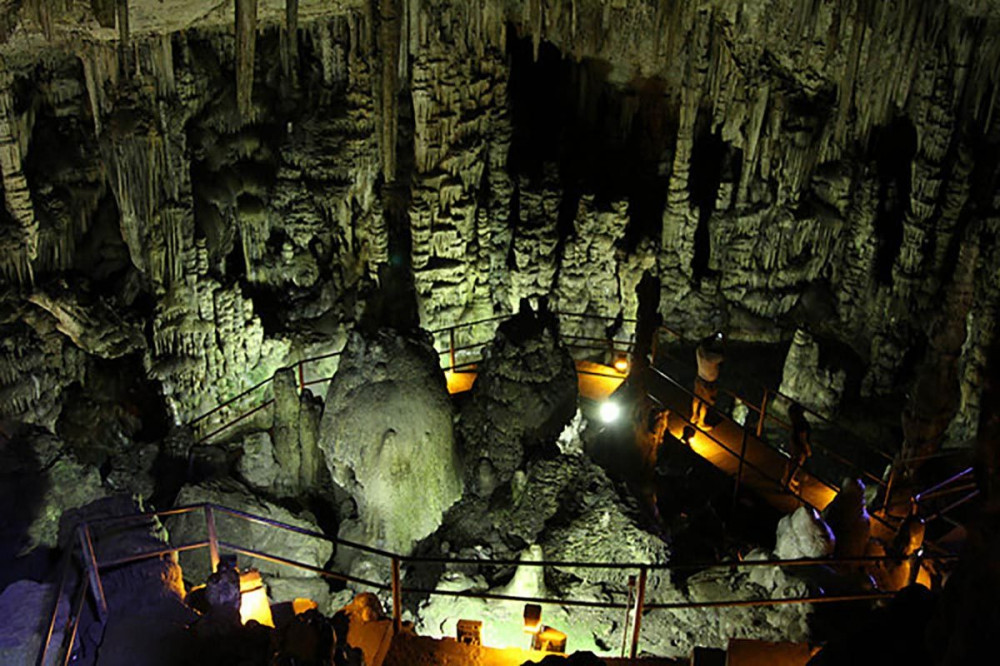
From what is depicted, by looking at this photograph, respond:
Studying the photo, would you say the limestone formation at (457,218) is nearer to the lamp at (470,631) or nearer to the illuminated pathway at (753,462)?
the illuminated pathway at (753,462)

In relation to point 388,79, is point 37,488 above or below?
below

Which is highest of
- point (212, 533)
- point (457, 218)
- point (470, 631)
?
point (212, 533)

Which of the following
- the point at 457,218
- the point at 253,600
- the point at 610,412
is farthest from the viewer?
the point at 457,218

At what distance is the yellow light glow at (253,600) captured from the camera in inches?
236

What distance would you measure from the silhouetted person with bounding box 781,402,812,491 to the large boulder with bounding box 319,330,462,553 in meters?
3.11

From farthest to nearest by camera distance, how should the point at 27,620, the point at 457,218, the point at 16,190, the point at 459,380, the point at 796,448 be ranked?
the point at 457,218, the point at 459,380, the point at 16,190, the point at 796,448, the point at 27,620

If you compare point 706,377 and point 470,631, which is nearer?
point 470,631

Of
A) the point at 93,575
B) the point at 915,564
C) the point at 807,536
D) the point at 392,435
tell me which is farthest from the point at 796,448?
the point at 93,575

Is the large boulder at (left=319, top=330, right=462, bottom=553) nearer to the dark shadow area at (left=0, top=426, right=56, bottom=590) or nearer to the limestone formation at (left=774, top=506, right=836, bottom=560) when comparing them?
the dark shadow area at (left=0, top=426, right=56, bottom=590)

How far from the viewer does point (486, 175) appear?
1348cm

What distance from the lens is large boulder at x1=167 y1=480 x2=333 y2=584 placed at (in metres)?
8.76

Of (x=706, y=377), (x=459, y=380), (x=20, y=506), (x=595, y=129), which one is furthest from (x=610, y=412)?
(x=595, y=129)

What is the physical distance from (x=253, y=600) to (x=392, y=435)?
227 centimetres

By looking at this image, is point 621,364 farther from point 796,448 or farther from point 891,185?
point 891,185
